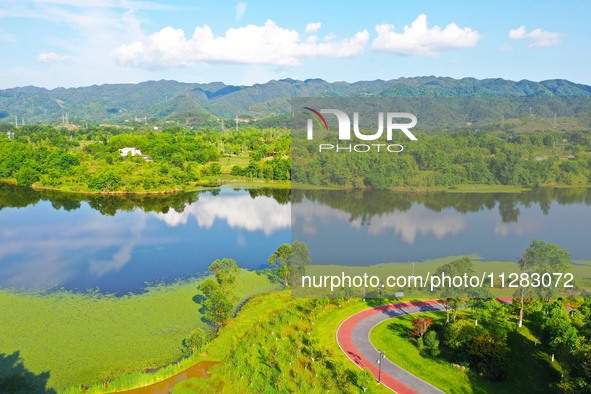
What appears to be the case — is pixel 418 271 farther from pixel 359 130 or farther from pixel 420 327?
pixel 359 130

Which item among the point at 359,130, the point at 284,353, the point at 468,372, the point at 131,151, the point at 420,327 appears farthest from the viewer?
the point at 131,151

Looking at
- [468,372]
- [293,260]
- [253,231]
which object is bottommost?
[468,372]

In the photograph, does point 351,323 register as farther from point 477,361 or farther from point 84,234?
point 84,234

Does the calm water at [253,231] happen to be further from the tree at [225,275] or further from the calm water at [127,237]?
the tree at [225,275]

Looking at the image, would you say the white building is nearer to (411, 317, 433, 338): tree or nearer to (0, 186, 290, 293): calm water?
(0, 186, 290, 293): calm water

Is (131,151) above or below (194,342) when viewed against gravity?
above

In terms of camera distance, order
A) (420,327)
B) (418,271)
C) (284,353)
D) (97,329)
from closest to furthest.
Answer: (284,353) → (420,327) → (97,329) → (418,271)

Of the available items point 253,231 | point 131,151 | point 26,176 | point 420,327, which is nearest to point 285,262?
point 420,327
